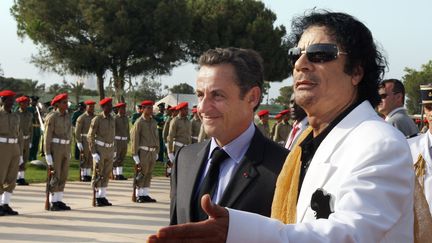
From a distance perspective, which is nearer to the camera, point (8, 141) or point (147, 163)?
point (8, 141)

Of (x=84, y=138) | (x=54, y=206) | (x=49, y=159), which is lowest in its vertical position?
(x=54, y=206)

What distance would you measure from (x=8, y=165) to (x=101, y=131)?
2.82 m

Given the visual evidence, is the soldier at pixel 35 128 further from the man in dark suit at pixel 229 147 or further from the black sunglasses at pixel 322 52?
the black sunglasses at pixel 322 52

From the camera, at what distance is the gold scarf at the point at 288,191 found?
221 centimetres

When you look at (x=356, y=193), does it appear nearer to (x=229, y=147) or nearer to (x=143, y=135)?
(x=229, y=147)

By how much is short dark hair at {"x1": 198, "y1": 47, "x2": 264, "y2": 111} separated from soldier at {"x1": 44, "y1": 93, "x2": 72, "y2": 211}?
27.9ft

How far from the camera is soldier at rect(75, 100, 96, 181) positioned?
52.1ft

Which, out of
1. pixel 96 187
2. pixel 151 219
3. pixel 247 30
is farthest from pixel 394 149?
pixel 247 30

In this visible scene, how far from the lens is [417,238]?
2.09 m

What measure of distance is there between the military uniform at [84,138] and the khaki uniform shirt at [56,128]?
3.81 m

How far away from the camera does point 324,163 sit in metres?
1.95

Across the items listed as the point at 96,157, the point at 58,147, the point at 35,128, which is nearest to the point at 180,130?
the point at 96,157

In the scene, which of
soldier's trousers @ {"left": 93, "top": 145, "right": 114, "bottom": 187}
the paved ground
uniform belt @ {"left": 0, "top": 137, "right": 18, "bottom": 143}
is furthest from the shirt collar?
soldier's trousers @ {"left": 93, "top": 145, "right": 114, "bottom": 187}

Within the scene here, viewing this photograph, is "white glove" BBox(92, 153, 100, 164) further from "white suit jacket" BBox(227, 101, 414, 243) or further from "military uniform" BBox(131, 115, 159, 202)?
"white suit jacket" BBox(227, 101, 414, 243)
